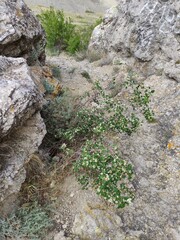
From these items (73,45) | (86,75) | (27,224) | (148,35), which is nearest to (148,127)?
(86,75)

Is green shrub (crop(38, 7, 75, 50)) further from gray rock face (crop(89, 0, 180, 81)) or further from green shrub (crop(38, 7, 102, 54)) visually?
gray rock face (crop(89, 0, 180, 81))

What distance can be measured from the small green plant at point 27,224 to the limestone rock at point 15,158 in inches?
6.2

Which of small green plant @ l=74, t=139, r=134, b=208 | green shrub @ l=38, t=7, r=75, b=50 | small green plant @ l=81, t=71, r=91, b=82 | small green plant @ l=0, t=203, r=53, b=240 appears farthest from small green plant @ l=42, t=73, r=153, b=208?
green shrub @ l=38, t=7, r=75, b=50

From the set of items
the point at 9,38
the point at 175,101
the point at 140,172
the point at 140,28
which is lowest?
the point at 140,172

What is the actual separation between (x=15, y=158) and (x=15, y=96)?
0.77 metres

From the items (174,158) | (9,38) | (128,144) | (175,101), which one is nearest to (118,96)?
(175,101)

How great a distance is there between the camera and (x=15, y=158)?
3.35 m

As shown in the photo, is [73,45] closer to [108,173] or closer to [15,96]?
[15,96]

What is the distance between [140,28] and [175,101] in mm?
2528

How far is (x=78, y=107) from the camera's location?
5.05 meters

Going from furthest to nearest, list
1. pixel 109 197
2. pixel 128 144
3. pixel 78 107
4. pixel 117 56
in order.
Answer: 1. pixel 117 56
2. pixel 78 107
3. pixel 128 144
4. pixel 109 197

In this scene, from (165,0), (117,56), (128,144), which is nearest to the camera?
(128,144)

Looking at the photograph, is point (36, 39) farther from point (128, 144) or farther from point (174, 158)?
point (174, 158)

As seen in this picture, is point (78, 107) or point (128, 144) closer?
point (128, 144)
